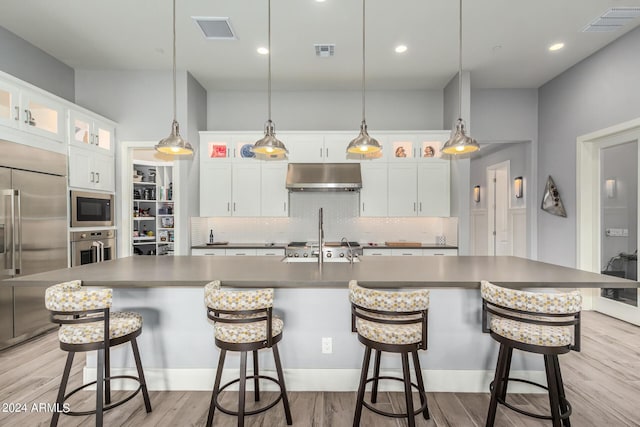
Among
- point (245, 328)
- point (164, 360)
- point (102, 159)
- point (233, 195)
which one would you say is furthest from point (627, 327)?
point (102, 159)

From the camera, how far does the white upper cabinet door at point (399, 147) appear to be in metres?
5.05

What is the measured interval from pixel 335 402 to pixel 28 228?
3.41m

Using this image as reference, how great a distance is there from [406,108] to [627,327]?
4024 millimetres

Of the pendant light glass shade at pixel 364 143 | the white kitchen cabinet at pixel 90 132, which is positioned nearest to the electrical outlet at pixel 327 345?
the pendant light glass shade at pixel 364 143

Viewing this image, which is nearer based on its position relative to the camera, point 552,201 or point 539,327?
point 539,327

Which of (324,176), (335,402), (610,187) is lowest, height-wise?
(335,402)

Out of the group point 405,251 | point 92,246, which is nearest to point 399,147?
point 405,251

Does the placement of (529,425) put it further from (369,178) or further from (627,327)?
(369,178)

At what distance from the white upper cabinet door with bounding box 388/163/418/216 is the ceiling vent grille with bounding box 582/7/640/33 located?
2484mm

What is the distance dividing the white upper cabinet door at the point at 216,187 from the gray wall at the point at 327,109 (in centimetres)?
76

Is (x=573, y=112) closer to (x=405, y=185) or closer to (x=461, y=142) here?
(x=405, y=185)

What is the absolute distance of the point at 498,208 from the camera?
6895 millimetres

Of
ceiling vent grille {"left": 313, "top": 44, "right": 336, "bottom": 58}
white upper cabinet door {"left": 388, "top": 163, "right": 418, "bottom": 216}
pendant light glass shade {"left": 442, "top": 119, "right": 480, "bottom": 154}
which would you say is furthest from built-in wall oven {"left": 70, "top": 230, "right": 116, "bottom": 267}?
pendant light glass shade {"left": 442, "top": 119, "right": 480, "bottom": 154}

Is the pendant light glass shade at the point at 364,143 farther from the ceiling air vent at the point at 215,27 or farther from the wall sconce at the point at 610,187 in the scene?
the wall sconce at the point at 610,187
